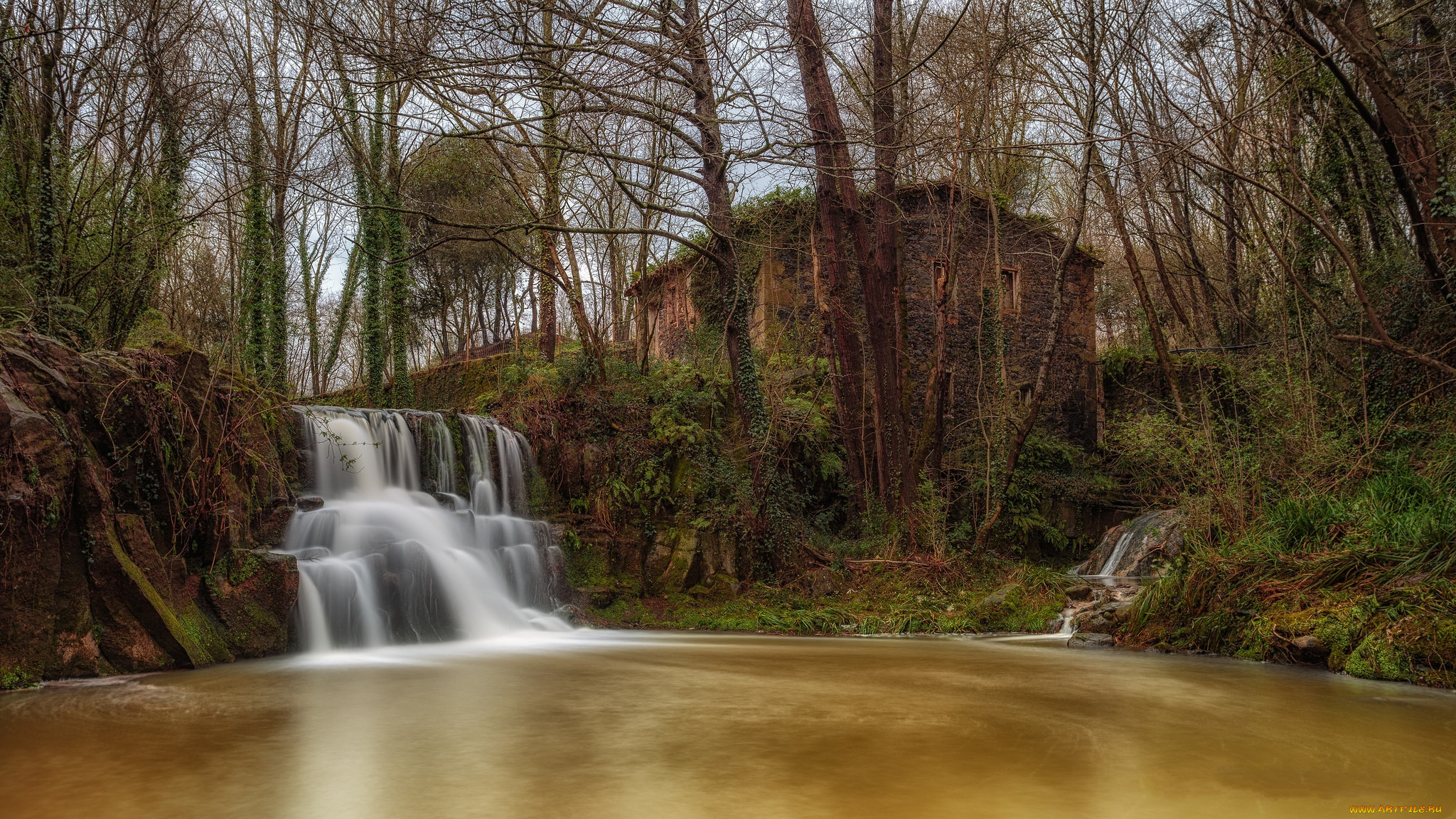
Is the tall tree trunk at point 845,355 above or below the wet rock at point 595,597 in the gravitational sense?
above

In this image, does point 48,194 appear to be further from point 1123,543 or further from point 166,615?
point 1123,543

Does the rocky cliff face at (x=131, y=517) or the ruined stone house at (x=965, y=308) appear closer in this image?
the rocky cliff face at (x=131, y=517)

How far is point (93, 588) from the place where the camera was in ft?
23.0

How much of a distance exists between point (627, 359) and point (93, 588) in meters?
11.2

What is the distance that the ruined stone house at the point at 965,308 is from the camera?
19.4 meters

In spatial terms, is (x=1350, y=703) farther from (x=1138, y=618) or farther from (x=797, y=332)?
(x=797, y=332)


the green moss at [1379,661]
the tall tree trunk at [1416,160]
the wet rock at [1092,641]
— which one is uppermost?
the tall tree trunk at [1416,160]

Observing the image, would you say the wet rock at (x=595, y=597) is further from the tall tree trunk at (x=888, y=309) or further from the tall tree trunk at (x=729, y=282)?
the tall tree trunk at (x=888, y=309)

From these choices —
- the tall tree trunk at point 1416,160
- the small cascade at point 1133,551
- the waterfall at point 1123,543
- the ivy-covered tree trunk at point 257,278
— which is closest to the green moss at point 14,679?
the ivy-covered tree trunk at point 257,278

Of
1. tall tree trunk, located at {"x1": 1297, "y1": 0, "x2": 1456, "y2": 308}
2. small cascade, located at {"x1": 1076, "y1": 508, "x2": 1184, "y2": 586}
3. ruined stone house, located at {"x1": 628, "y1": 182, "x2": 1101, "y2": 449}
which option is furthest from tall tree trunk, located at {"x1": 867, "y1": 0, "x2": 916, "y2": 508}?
tall tree trunk, located at {"x1": 1297, "y1": 0, "x2": 1456, "y2": 308}

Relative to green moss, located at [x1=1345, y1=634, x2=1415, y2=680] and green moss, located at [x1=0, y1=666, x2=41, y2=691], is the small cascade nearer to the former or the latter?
green moss, located at [x1=1345, y1=634, x2=1415, y2=680]

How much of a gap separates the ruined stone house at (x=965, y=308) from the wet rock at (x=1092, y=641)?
24.4ft

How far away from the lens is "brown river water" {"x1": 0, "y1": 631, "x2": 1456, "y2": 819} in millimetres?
3633

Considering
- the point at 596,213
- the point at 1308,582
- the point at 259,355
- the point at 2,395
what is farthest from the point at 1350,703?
the point at 259,355
